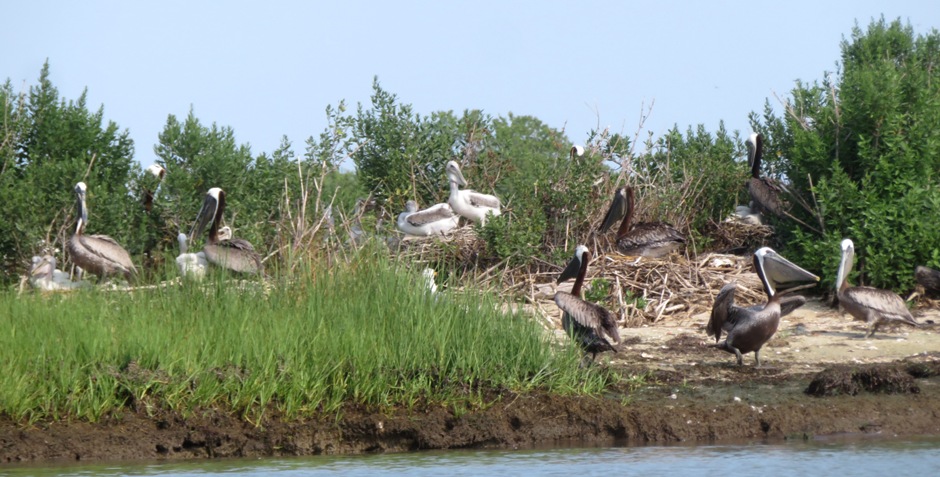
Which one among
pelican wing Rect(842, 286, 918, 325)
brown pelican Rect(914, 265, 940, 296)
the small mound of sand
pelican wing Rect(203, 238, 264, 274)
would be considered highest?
pelican wing Rect(203, 238, 264, 274)

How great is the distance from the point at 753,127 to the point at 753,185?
94.2 inches

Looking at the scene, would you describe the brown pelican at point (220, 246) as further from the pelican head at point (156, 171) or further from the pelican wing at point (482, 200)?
the pelican wing at point (482, 200)

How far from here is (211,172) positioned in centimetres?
1406

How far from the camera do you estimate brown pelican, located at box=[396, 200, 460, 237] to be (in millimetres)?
13000

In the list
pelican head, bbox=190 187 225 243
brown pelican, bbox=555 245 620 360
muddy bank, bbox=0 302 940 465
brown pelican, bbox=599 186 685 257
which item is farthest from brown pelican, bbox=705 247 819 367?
pelican head, bbox=190 187 225 243

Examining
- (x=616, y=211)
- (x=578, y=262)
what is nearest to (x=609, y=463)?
(x=578, y=262)

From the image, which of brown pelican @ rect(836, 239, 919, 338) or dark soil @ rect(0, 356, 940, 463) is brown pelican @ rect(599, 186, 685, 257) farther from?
dark soil @ rect(0, 356, 940, 463)

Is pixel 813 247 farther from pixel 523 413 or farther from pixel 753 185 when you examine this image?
pixel 523 413

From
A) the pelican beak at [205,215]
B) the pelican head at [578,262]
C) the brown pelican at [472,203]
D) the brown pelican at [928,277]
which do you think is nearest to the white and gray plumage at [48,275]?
the pelican beak at [205,215]

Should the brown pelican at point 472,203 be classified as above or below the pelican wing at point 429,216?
above

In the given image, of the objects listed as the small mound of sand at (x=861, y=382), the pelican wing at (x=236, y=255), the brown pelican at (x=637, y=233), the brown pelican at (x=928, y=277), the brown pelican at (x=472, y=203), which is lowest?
the small mound of sand at (x=861, y=382)

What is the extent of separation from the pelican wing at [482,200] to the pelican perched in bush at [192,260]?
2629 mm

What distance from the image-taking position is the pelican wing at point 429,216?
1305 centimetres

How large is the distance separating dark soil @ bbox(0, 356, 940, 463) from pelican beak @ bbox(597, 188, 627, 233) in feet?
14.4
